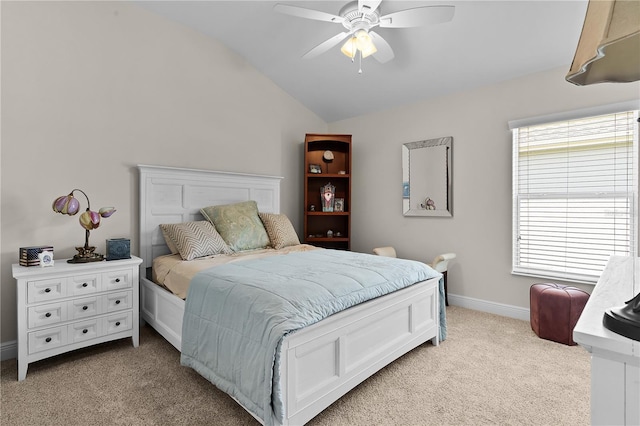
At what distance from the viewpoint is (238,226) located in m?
3.16

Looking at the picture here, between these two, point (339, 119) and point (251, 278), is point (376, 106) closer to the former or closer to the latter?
point (339, 119)

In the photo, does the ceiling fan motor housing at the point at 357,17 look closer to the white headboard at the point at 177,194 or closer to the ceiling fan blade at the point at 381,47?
the ceiling fan blade at the point at 381,47

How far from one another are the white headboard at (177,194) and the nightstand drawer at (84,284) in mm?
608

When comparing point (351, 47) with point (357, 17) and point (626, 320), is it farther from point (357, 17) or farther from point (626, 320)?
point (626, 320)

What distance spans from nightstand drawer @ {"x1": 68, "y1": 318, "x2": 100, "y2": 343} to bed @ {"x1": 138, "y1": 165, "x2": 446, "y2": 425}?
0.42 meters

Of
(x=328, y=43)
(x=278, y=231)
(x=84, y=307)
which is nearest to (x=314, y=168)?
(x=278, y=231)

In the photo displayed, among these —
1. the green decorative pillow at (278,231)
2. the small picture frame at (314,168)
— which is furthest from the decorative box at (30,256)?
the small picture frame at (314,168)

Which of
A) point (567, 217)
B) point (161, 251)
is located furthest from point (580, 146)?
point (161, 251)

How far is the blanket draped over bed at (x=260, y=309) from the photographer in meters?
1.45

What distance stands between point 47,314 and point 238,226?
60.6 inches

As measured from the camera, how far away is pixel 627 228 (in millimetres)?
2615

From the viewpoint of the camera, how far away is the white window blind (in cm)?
263

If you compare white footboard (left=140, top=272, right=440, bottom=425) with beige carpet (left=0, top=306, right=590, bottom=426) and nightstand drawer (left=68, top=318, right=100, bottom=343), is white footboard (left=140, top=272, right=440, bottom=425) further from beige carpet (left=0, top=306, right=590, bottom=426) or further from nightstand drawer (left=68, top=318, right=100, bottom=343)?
nightstand drawer (left=68, top=318, right=100, bottom=343)

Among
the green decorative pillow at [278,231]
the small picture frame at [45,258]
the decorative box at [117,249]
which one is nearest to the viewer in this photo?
the small picture frame at [45,258]
